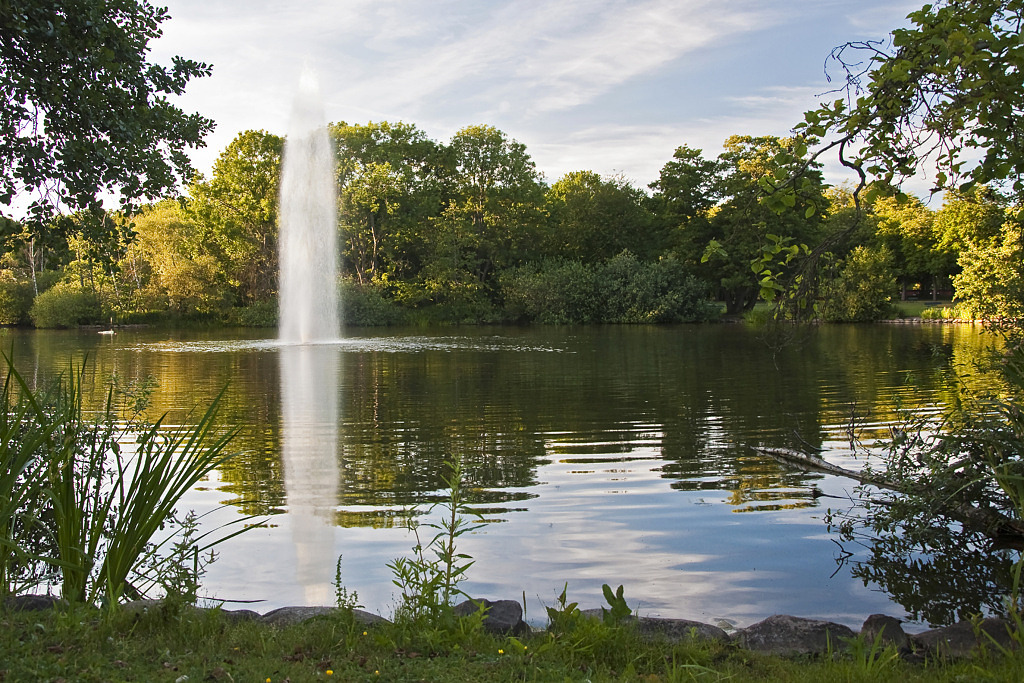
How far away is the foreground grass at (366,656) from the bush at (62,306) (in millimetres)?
57459

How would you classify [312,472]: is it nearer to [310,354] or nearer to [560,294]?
[310,354]

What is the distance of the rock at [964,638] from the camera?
171 inches

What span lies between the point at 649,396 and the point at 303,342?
24704 mm

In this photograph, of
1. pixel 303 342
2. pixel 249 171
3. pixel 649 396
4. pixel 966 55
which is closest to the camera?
pixel 966 55

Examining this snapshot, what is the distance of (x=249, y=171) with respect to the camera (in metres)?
58.7

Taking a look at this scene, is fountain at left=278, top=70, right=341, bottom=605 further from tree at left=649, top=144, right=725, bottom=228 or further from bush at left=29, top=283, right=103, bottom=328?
tree at left=649, top=144, right=725, bottom=228

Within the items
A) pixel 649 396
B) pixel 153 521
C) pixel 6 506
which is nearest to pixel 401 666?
pixel 153 521

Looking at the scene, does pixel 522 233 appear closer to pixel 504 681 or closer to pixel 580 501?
pixel 580 501

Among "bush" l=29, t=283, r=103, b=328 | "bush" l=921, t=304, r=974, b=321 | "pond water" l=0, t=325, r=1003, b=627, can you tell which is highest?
"bush" l=29, t=283, r=103, b=328

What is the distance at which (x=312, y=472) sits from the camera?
10125mm

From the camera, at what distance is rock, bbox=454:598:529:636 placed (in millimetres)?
4555

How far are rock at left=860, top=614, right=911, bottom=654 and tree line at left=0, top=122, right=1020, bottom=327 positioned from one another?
50.2 m

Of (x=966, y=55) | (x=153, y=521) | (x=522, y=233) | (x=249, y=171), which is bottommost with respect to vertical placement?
(x=153, y=521)

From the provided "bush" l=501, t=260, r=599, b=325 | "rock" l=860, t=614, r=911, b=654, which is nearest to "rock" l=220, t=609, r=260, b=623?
"rock" l=860, t=614, r=911, b=654
